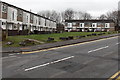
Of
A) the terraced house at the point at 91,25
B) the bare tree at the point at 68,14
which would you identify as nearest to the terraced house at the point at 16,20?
the terraced house at the point at 91,25

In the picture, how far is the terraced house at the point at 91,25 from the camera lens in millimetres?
80625

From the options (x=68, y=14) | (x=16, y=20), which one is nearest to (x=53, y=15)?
(x=68, y=14)

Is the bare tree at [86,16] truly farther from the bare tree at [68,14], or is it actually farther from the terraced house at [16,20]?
the terraced house at [16,20]

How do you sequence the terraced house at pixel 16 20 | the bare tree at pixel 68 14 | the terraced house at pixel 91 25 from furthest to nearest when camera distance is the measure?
the bare tree at pixel 68 14 < the terraced house at pixel 91 25 < the terraced house at pixel 16 20

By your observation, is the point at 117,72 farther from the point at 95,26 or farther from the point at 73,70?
the point at 95,26

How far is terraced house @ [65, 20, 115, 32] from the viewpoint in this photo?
3174 inches

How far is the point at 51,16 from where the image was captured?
11306 cm

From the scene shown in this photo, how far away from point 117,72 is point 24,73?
5437 mm

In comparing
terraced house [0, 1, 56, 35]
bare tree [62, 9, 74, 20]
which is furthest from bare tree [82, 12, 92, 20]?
terraced house [0, 1, 56, 35]

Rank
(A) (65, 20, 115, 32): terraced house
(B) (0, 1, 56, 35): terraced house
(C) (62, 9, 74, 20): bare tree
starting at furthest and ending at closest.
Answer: (C) (62, 9, 74, 20): bare tree, (A) (65, 20, 115, 32): terraced house, (B) (0, 1, 56, 35): terraced house

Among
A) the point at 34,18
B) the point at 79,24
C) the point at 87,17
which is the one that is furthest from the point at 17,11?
the point at 87,17

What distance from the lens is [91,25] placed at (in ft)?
276

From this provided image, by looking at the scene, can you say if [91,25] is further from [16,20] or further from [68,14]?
[16,20]

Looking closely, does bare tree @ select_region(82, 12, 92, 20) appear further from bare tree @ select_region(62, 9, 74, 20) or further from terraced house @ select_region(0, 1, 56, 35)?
terraced house @ select_region(0, 1, 56, 35)
